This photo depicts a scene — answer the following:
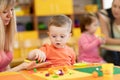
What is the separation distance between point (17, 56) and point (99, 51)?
2.91m

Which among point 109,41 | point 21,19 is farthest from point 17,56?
point 109,41

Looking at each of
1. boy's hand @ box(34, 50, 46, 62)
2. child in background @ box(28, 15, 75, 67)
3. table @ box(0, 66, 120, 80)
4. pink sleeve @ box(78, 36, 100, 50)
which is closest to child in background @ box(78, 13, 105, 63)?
pink sleeve @ box(78, 36, 100, 50)

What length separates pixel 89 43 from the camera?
3125 millimetres

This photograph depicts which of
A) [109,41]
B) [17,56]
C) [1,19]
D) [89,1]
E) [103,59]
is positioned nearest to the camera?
[1,19]

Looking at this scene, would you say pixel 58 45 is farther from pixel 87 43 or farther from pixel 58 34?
pixel 87 43

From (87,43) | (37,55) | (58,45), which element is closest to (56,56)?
(58,45)

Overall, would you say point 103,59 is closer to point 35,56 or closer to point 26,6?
point 35,56

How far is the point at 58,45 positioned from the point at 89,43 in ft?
3.55

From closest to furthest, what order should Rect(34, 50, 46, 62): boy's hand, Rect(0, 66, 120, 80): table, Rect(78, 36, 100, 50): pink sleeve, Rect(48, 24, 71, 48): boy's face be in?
Rect(0, 66, 120, 80): table → Rect(34, 50, 46, 62): boy's hand → Rect(48, 24, 71, 48): boy's face → Rect(78, 36, 100, 50): pink sleeve

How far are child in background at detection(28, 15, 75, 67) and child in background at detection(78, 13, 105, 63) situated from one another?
3.23ft

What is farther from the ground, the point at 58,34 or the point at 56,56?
the point at 58,34

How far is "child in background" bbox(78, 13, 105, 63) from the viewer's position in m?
3.09

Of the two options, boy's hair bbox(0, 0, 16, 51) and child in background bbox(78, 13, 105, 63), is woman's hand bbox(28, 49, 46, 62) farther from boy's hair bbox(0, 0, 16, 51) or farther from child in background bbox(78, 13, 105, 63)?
child in background bbox(78, 13, 105, 63)

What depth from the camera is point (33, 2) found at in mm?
6414
